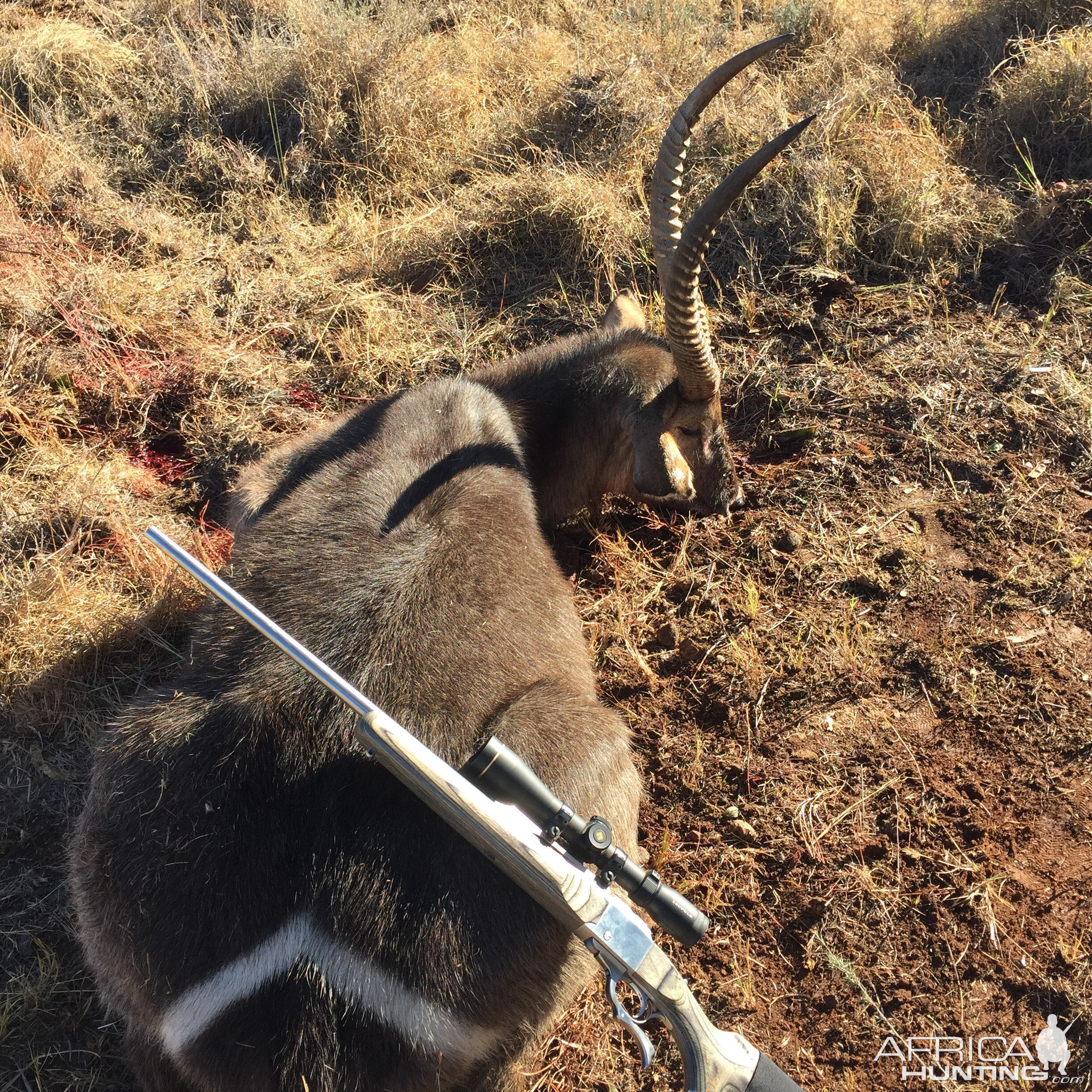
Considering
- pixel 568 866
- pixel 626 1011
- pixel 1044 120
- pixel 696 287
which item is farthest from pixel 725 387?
pixel 626 1011

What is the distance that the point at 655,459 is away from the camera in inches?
185

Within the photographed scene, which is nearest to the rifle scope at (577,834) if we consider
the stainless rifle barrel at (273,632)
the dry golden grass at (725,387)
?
the stainless rifle barrel at (273,632)

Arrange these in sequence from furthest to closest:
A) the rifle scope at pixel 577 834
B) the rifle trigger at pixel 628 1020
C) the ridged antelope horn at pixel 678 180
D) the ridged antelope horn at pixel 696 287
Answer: the ridged antelope horn at pixel 678 180
the ridged antelope horn at pixel 696 287
the rifle scope at pixel 577 834
the rifle trigger at pixel 628 1020

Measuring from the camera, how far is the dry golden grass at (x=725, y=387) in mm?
3713

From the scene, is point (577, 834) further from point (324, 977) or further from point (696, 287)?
point (696, 287)

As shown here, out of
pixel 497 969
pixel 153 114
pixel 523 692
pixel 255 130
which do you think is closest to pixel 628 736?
pixel 523 692

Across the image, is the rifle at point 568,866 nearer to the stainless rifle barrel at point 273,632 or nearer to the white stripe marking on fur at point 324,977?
the stainless rifle barrel at point 273,632

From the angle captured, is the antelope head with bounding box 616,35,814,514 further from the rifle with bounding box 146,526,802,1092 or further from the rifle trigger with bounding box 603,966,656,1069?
the rifle trigger with bounding box 603,966,656,1069

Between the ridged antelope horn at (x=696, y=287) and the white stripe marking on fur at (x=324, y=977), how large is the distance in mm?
3019

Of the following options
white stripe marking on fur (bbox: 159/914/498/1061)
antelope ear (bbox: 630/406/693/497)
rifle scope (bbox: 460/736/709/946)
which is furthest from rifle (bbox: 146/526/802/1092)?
antelope ear (bbox: 630/406/693/497)

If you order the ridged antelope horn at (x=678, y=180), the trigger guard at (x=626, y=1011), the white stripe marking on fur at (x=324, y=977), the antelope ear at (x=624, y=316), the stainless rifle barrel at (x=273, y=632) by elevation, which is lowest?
the trigger guard at (x=626, y=1011)

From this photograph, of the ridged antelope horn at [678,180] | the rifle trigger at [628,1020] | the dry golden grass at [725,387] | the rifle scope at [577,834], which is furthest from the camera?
the ridged antelope horn at [678,180]

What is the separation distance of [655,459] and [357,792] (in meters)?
2.41

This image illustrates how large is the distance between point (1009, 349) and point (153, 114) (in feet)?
22.0
